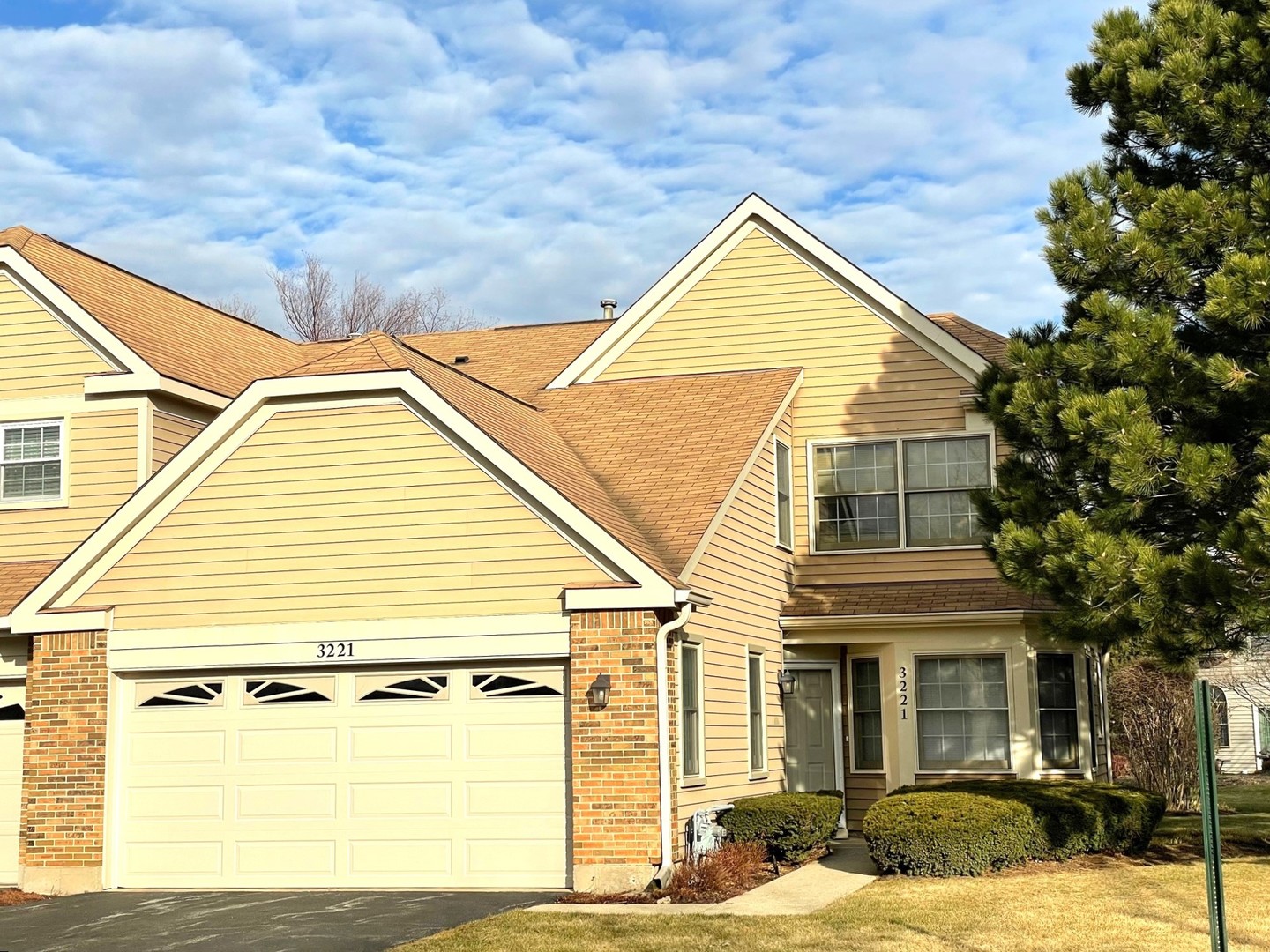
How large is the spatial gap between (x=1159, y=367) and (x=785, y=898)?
6243 mm

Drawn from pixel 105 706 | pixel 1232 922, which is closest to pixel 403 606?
pixel 105 706

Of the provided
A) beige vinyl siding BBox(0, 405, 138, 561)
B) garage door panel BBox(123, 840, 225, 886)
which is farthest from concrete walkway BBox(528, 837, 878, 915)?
beige vinyl siding BBox(0, 405, 138, 561)

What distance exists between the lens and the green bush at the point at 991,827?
15398 millimetres

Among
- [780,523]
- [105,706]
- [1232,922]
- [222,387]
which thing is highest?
[222,387]

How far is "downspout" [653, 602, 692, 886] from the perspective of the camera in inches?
571

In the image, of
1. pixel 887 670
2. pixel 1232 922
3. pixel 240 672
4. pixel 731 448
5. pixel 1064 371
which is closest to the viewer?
pixel 1232 922

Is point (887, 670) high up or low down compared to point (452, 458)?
down

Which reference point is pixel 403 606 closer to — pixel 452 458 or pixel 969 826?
pixel 452 458

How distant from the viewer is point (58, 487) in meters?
19.5

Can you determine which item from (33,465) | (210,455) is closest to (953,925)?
(210,455)

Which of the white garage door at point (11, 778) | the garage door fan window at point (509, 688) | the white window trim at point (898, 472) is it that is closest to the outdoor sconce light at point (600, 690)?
the garage door fan window at point (509, 688)

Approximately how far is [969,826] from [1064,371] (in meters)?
4.83

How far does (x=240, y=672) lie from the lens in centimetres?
1612

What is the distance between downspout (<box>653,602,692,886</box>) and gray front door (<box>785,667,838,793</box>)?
5513 millimetres
